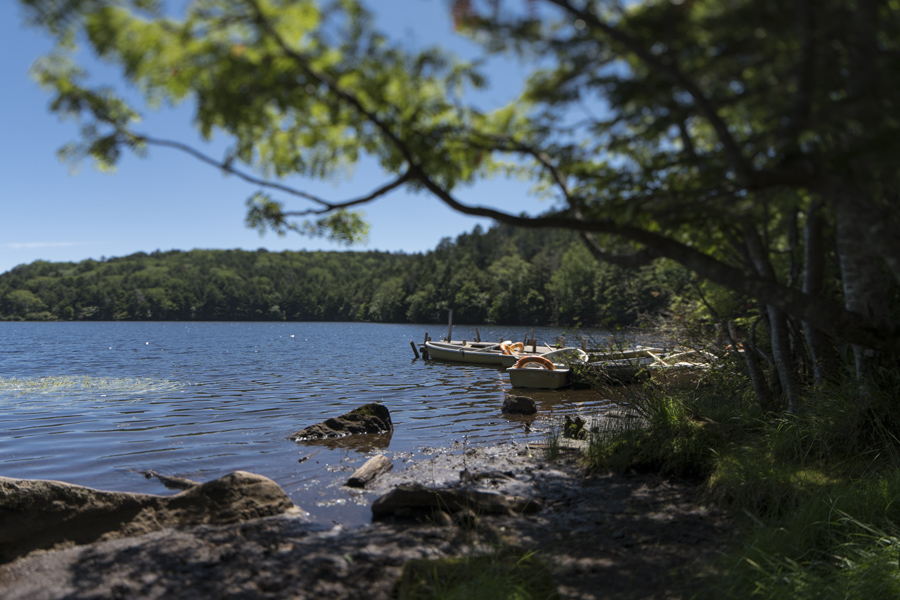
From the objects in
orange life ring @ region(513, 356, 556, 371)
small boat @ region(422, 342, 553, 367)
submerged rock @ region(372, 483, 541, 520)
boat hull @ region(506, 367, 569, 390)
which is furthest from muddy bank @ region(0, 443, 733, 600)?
small boat @ region(422, 342, 553, 367)

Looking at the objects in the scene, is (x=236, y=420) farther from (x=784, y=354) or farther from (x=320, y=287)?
(x=320, y=287)

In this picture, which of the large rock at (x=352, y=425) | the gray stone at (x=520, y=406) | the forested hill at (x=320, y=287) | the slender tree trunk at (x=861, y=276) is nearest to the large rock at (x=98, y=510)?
the large rock at (x=352, y=425)

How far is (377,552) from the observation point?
217 inches

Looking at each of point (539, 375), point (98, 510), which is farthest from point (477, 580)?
point (539, 375)

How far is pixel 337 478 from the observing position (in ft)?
29.9

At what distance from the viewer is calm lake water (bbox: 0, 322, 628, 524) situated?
9.87 metres

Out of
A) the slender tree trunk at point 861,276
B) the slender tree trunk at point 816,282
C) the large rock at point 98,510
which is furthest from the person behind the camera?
the slender tree trunk at point 816,282

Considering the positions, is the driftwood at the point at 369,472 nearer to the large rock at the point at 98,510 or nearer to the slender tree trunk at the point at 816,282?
the large rock at the point at 98,510

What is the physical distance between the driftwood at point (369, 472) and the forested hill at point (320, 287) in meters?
72.6

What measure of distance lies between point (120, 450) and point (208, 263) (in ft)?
593

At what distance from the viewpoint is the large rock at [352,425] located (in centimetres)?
1243

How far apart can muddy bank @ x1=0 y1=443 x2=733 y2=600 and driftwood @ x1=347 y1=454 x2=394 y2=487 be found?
4.96 ft

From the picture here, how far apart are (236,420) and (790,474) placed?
41.2 feet

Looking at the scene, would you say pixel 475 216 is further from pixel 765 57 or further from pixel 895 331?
pixel 895 331
